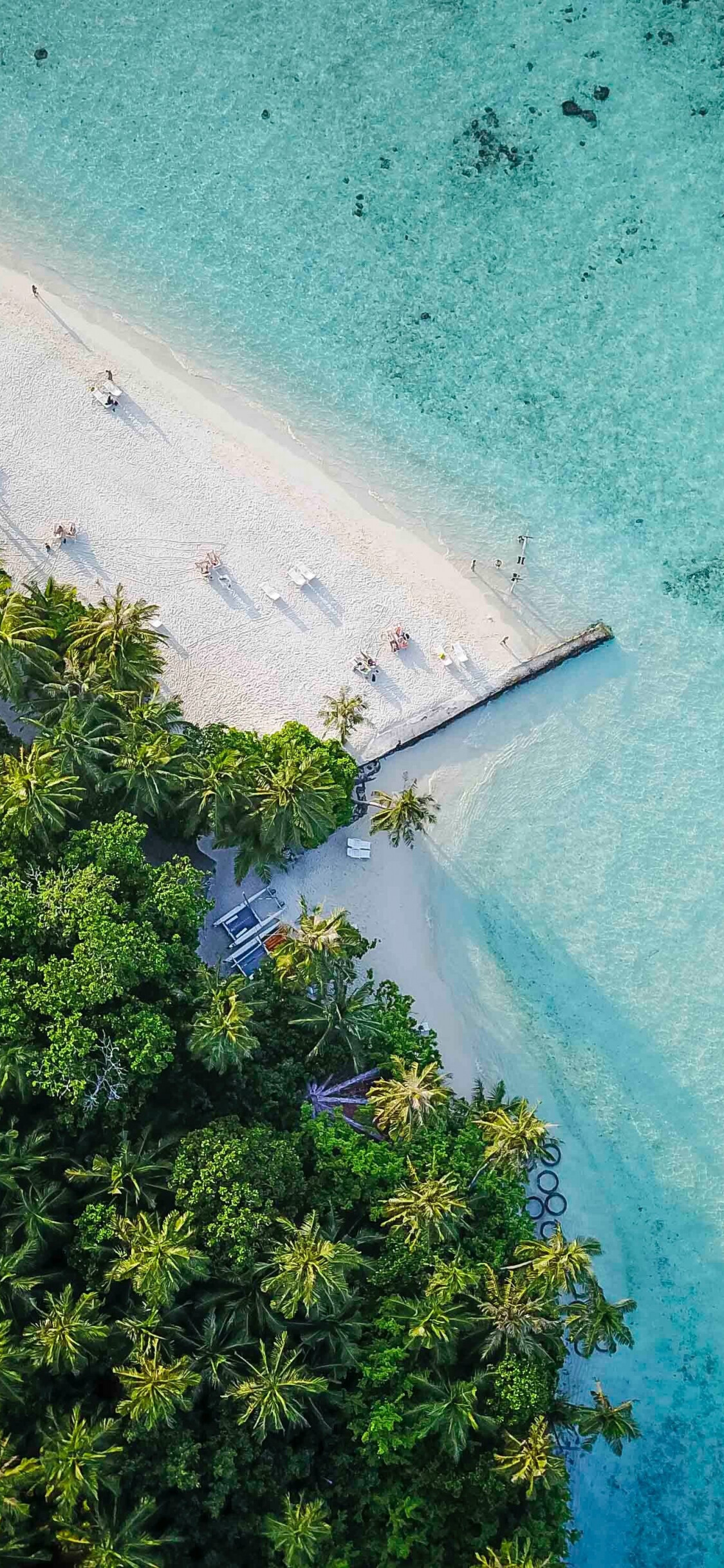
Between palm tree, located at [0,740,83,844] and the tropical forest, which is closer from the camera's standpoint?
the tropical forest

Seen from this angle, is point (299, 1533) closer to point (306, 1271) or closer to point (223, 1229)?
point (306, 1271)

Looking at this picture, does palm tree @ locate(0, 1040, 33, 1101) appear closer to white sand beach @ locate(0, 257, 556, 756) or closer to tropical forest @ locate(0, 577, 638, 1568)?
tropical forest @ locate(0, 577, 638, 1568)

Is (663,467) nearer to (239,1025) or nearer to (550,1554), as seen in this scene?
(239,1025)

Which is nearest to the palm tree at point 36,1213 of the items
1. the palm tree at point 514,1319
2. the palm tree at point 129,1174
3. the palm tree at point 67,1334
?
the palm tree at point 129,1174

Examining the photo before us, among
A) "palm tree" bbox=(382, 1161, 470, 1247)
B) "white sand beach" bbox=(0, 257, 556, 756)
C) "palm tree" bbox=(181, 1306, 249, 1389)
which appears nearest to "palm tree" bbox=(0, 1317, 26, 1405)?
"palm tree" bbox=(181, 1306, 249, 1389)

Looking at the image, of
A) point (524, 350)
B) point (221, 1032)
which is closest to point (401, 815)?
point (221, 1032)

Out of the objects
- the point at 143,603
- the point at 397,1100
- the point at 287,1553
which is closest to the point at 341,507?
the point at 143,603

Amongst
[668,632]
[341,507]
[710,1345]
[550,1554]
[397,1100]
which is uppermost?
[341,507]
